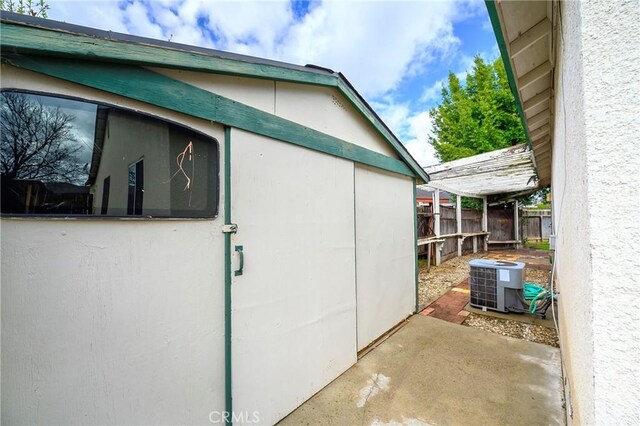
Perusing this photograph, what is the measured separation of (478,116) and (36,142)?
1425cm

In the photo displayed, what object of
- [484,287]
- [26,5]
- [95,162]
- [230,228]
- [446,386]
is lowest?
[446,386]

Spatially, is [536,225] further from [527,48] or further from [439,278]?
[527,48]

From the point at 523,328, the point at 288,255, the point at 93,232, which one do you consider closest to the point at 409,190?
the point at 523,328

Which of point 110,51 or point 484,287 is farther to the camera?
point 484,287

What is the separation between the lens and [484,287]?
4359 mm

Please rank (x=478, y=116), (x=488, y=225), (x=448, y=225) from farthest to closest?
(x=478, y=116) < (x=488, y=225) < (x=448, y=225)

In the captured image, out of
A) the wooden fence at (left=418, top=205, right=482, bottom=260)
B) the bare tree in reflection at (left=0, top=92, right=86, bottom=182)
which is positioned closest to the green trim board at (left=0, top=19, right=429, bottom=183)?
the bare tree in reflection at (left=0, top=92, right=86, bottom=182)

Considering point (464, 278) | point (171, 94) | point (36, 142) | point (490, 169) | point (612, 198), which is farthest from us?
point (464, 278)

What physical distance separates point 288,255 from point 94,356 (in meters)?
1.35

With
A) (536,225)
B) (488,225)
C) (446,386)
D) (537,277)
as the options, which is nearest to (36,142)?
(446,386)

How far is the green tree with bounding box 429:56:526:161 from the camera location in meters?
11.0

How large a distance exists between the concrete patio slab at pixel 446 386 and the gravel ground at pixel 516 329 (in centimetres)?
25

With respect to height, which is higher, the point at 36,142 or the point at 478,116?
the point at 478,116

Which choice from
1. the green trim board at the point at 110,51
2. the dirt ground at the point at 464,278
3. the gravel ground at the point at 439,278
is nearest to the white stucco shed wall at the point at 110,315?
the green trim board at the point at 110,51
